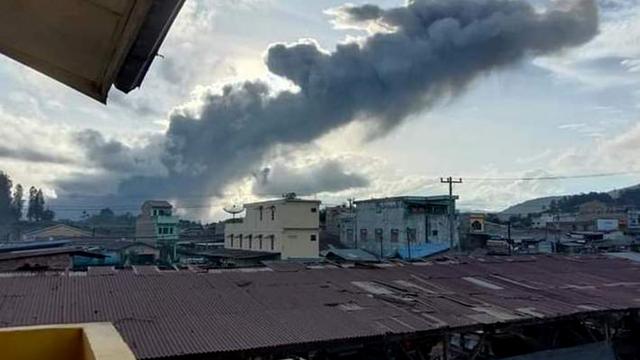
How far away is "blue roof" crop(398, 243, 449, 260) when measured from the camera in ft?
102

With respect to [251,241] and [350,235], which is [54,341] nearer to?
[251,241]

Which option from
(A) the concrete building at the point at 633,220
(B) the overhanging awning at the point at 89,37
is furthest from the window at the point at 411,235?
(B) the overhanging awning at the point at 89,37

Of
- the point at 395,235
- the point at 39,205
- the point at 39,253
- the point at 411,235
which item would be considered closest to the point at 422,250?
the point at 411,235

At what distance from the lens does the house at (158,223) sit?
41125 mm

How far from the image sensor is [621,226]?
47281 mm

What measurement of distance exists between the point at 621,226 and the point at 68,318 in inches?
1978

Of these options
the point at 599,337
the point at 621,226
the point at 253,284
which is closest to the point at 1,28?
the point at 253,284

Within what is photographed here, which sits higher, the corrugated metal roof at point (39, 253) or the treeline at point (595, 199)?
the treeline at point (595, 199)

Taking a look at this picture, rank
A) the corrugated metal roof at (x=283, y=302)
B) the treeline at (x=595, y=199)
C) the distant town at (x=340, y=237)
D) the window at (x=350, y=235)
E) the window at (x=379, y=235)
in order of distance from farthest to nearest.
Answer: the treeline at (x=595, y=199), the window at (x=350, y=235), the window at (x=379, y=235), the distant town at (x=340, y=237), the corrugated metal roof at (x=283, y=302)

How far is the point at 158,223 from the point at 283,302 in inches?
1354

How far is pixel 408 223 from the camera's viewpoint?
114 feet

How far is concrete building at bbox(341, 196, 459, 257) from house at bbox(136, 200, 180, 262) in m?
15.0

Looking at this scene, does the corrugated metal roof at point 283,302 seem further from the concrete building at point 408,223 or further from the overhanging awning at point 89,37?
the concrete building at point 408,223

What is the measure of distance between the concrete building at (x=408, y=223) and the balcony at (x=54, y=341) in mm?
31317
